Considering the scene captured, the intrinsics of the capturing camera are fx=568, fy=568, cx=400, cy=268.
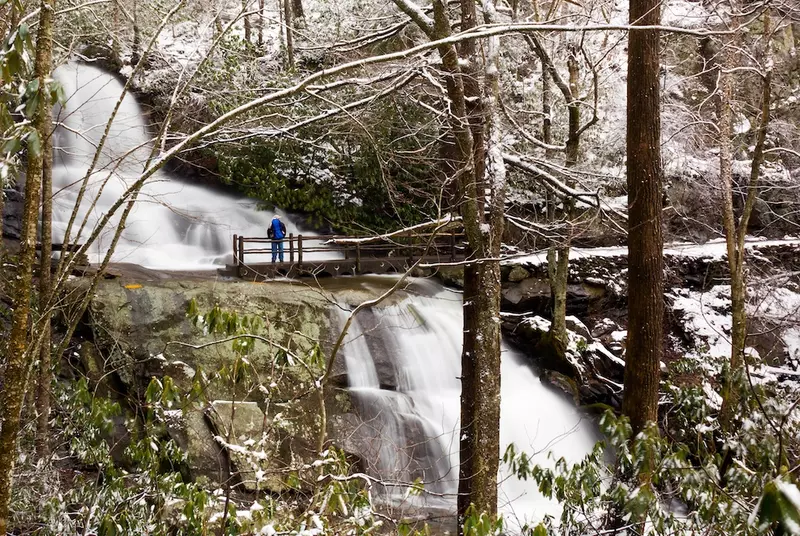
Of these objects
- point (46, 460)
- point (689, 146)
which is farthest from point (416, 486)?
point (689, 146)

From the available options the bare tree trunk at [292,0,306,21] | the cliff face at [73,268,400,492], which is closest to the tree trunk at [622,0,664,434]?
the cliff face at [73,268,400,492]

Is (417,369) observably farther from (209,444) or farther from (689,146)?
(689,146)

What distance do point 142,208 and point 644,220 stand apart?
1448 centimetres

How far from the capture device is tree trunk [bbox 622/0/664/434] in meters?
5.51

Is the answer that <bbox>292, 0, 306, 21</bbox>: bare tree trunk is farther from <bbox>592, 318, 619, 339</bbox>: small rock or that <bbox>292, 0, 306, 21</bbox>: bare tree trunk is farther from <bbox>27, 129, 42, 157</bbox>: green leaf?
<bbox>27, 129, 42, 157</bbox>: green leaf

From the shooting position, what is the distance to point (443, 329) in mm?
11844

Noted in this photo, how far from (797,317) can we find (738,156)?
9.08m

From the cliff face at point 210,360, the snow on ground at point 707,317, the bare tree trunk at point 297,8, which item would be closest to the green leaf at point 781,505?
the cliff face at point 210,360

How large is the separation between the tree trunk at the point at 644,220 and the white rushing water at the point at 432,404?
3.66m

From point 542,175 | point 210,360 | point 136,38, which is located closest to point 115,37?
point 542,175

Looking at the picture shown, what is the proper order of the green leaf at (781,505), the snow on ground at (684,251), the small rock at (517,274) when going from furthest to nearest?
the snow on ground at (684,251) → the small rock at (517,274) → the green leaf at (781,505)

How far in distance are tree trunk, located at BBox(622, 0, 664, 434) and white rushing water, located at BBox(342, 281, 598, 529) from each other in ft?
12.0

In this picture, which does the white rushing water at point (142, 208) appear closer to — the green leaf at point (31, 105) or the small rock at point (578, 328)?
the small rock at point (578, 328)

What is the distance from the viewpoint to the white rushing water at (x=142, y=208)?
14.5 m
